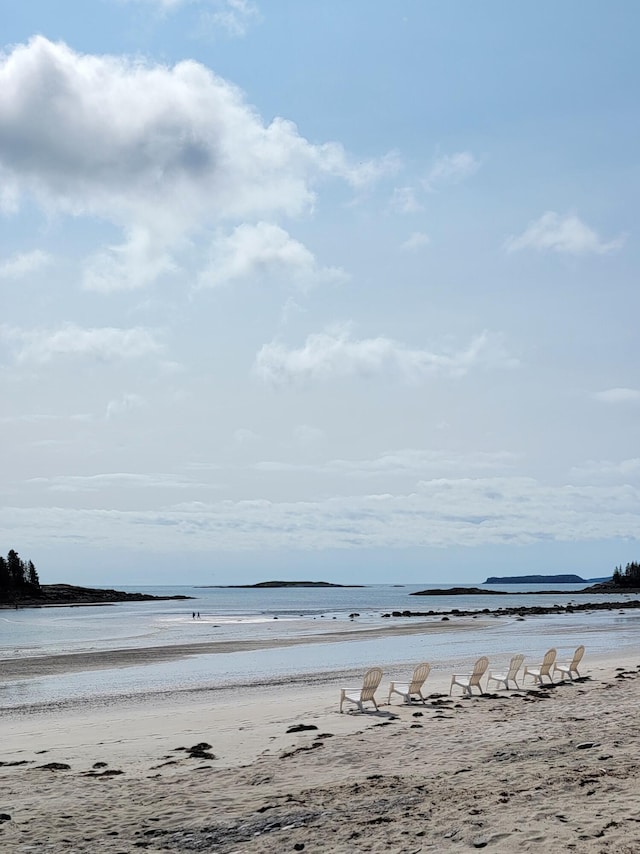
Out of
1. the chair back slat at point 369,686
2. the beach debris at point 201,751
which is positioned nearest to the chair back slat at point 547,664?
the chair back slat at point 369,686

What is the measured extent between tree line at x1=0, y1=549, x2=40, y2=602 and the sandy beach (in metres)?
120

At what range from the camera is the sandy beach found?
7949 mm

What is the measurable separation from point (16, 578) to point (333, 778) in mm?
139042

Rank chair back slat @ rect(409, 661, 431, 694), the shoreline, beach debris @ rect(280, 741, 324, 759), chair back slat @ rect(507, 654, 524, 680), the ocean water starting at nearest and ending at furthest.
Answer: beach debris @ rect(280, 741, 324, 759)
chair back slat @ rect(409, 661, 431, 694)
chair back slat @ rect(507, 654, 524, 680)
the ocean water
the shoreline

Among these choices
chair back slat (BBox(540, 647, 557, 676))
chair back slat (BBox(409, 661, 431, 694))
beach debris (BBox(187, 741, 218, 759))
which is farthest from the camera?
chair back slat (BBox(540, 647, 557, 676))

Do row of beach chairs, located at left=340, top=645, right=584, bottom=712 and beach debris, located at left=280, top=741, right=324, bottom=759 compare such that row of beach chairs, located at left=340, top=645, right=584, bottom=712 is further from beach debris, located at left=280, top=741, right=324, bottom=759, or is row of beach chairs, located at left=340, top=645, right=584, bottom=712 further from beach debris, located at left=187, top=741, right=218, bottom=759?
beach debris, located at left=187, top=741, right=218, bottom=759

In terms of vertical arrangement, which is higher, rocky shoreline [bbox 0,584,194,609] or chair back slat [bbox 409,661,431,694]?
chair back slat [bbox 409,661,431,694]

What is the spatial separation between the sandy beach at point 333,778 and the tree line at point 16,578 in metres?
120

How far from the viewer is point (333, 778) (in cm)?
1041

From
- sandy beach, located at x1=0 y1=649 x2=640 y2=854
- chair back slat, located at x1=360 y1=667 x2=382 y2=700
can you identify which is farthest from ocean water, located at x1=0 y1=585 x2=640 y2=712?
chair back slat, located at x1=360 y1=667 x2=382 y2=700

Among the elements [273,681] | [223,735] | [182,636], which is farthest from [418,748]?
[182,636]

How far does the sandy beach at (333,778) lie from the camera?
7.95m

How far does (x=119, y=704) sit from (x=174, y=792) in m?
10.1

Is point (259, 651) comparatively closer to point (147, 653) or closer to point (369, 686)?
point (147, 653)
